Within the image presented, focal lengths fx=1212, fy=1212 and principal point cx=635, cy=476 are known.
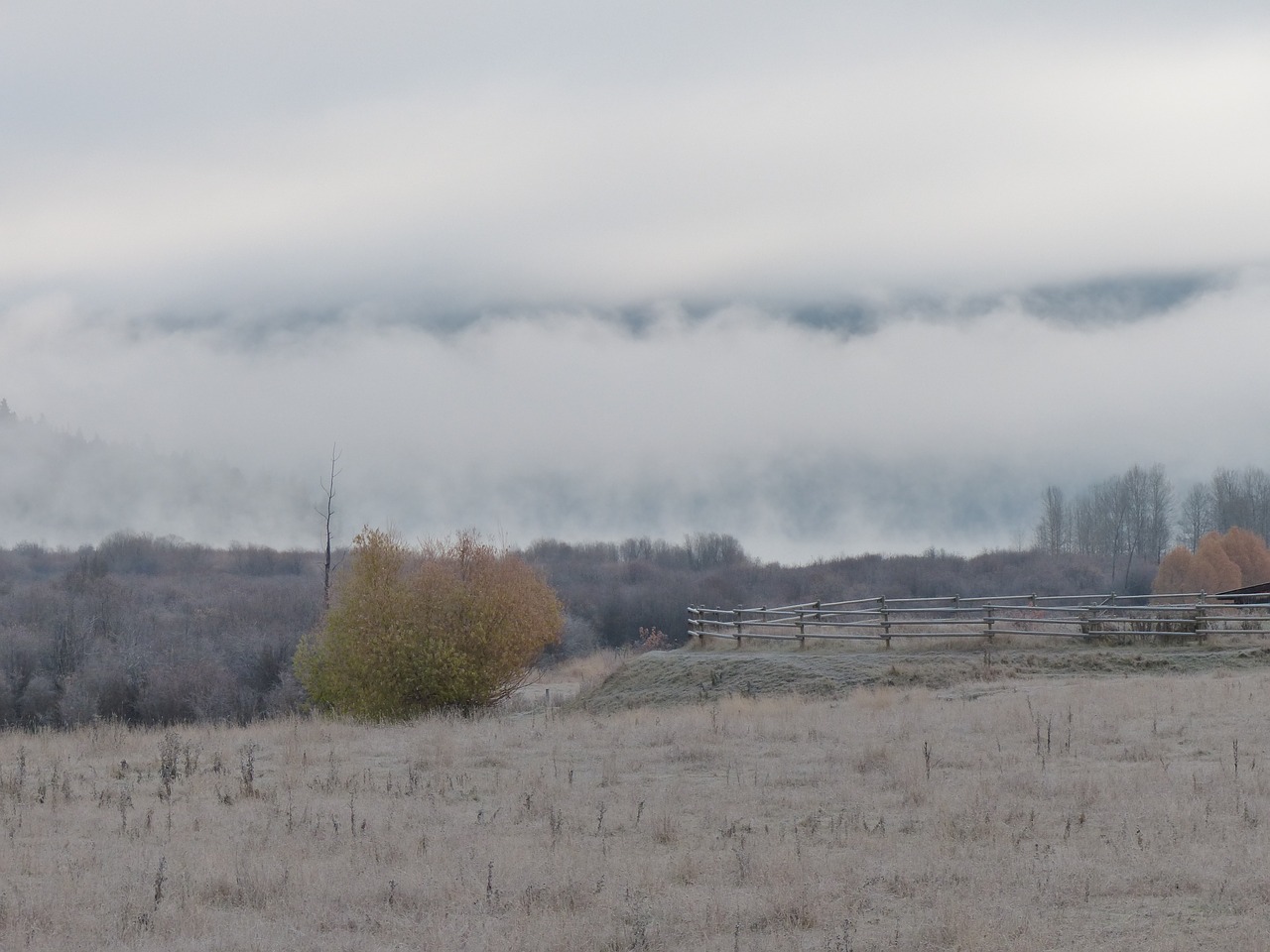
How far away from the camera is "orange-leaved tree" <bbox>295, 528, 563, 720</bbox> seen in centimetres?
3447

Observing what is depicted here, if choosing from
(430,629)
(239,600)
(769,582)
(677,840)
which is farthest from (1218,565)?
(677,840)

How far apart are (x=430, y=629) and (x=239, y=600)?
239ft

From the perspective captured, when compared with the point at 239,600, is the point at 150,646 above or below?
below

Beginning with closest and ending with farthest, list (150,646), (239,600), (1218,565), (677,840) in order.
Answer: (677,840) → (150,646) → (1218,565) → (239,600)

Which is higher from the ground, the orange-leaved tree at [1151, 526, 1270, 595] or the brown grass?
the orange-leaved tree at [1151, 526, 1270, 595]

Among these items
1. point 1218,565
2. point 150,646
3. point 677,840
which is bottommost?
point 150,646

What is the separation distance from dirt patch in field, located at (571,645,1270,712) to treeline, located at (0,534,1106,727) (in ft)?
45.5

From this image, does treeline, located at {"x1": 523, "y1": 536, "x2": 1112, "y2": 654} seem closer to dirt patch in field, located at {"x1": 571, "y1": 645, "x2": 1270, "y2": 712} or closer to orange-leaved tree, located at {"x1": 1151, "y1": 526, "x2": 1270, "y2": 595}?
orange-leaved tree, located at {"x1": 1151, "y1": 526, "x2": 1270, "y2": 595}

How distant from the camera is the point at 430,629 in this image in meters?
34.8

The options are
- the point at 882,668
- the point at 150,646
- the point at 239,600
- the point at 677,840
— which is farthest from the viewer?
the point at 239,600

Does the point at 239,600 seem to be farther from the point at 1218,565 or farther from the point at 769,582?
the point at 1218,565

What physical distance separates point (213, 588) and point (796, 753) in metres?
111

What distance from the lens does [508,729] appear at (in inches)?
883

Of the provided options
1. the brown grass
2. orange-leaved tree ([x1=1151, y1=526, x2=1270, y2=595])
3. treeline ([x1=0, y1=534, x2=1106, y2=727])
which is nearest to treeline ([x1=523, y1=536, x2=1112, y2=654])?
treeline ([x1=0, y1=534, x2=1106, y2=727])
